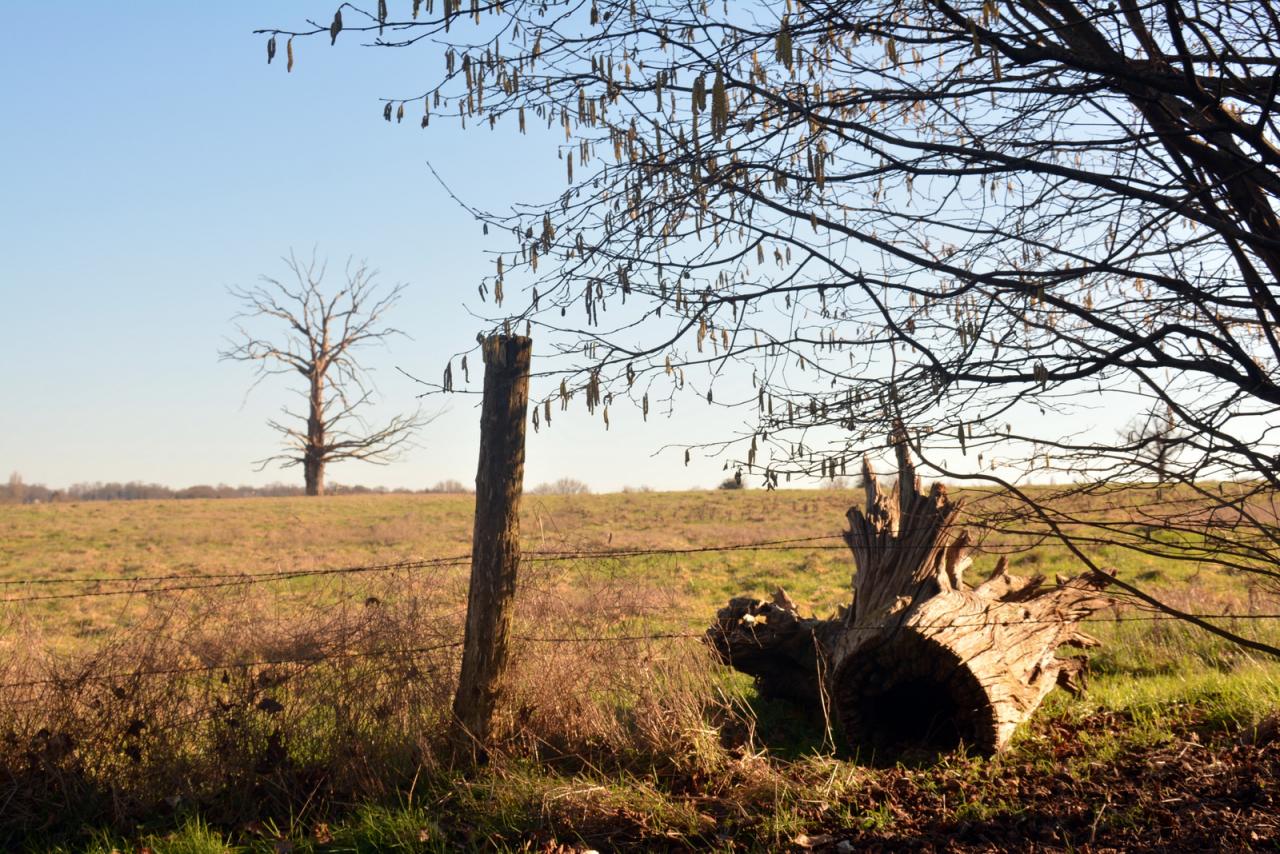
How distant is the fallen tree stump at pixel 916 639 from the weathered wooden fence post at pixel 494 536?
54.7 inches

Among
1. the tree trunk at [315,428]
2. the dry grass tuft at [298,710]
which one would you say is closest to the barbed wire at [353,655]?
the dry grass tuft at [298,710]

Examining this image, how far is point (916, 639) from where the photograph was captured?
5.46 meters

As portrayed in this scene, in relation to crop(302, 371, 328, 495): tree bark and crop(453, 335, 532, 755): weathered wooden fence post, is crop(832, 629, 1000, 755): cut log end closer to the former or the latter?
crop(453, 335, 532, 755): weathered wooden fence post

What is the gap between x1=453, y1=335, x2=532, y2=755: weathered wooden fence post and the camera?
5.46 m

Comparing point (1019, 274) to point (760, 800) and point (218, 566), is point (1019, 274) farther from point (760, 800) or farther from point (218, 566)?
point (218, 566)

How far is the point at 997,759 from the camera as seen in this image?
5660 mm

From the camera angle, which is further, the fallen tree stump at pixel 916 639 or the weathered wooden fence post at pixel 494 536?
the fallen tree stump at pixel 916 639

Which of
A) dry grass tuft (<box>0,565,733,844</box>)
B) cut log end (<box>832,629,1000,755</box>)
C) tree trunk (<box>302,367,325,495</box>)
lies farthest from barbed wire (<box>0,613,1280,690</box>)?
tree trunk (<box>302,367,325,495</box>)

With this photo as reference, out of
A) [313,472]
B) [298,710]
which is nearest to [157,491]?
[313,472]

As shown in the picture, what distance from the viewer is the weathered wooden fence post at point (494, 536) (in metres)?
5.46

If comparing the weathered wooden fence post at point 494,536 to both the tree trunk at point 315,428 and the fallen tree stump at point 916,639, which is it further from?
the tree trunk at point 315,428

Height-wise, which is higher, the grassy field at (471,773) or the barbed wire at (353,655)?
the barbed wire at (353,655)

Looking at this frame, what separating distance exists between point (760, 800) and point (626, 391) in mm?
2122

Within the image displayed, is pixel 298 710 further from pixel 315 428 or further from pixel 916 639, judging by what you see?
pixel 315 428
